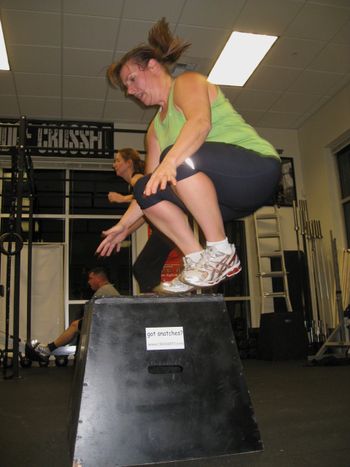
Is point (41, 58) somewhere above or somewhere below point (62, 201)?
above

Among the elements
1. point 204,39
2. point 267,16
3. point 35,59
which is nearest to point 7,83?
point 35,59

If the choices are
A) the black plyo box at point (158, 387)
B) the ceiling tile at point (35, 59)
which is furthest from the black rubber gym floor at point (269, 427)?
the ceiling tile at point (35, 59)

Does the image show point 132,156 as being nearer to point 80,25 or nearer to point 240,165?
point 240,165

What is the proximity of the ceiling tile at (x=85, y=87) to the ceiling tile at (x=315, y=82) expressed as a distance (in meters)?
2.40

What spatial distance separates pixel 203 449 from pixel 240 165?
0.71m

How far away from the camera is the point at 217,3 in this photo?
3.77 m

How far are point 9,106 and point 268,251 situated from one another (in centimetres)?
402

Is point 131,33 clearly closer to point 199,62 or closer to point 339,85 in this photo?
point 199,62

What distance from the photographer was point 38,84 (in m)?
4.91

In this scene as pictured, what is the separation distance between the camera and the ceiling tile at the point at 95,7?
3.70 meters

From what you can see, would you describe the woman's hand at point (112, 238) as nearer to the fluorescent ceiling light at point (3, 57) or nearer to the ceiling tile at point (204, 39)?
the ceiling tile at point (204, 39)

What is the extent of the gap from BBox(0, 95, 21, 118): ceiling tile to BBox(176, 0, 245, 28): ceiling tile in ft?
8.16

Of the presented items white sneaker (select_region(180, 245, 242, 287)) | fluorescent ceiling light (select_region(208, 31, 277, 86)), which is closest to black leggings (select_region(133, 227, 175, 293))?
white sneaker (select_region(180, 245, 242, 287))

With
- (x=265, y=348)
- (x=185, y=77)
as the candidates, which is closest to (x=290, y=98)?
(x=265, y=348)
